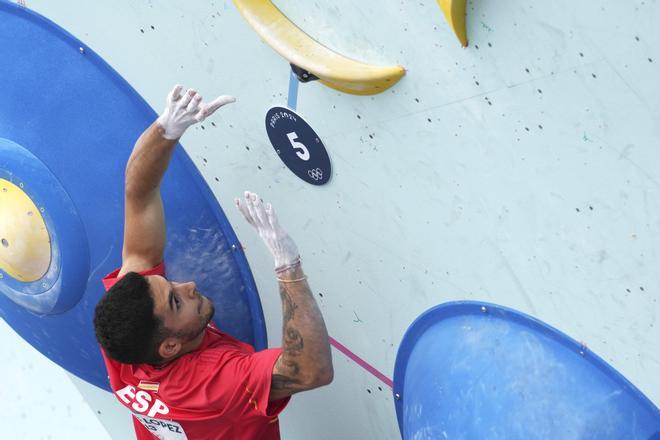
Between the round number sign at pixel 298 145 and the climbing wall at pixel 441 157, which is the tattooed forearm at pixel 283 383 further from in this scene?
the round number sign at pixel 298 145

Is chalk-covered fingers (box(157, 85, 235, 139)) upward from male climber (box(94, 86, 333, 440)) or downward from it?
upward

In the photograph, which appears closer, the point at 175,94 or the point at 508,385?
the point at 508,385

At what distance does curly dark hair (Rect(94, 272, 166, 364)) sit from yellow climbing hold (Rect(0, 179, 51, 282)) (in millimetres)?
434

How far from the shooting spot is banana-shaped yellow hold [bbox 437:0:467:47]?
148 centimetres

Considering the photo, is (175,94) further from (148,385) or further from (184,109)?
(148,385)

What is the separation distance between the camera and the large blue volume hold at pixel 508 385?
1.63 metres

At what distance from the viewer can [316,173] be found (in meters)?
1.92

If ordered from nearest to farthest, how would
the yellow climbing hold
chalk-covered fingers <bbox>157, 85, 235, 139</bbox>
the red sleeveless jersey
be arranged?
chalk-covered fingers <bbox>157, 85, 235, 139</bbox> → the red sleeveless jersey → the yellow climbing hold

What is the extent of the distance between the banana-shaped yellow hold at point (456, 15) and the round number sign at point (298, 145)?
0.43 m

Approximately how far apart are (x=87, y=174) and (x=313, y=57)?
2.51 feet

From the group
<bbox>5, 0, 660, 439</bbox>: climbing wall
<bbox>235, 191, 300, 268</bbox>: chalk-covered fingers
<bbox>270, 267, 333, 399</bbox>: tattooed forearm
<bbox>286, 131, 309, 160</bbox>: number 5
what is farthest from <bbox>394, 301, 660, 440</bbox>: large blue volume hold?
<bbox>286, 131, 309, 160</bbox>: number 5

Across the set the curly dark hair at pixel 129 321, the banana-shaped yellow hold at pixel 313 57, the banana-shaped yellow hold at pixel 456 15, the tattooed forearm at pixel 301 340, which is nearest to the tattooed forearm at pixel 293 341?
the tattooed forearm at pixel 301 340

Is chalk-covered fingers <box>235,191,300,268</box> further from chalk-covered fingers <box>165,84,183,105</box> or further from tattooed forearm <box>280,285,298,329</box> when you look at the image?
chalk-covered fingers <box>165,84,183,105</box>

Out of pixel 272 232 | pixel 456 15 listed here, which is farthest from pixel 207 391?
pixel 456 15
